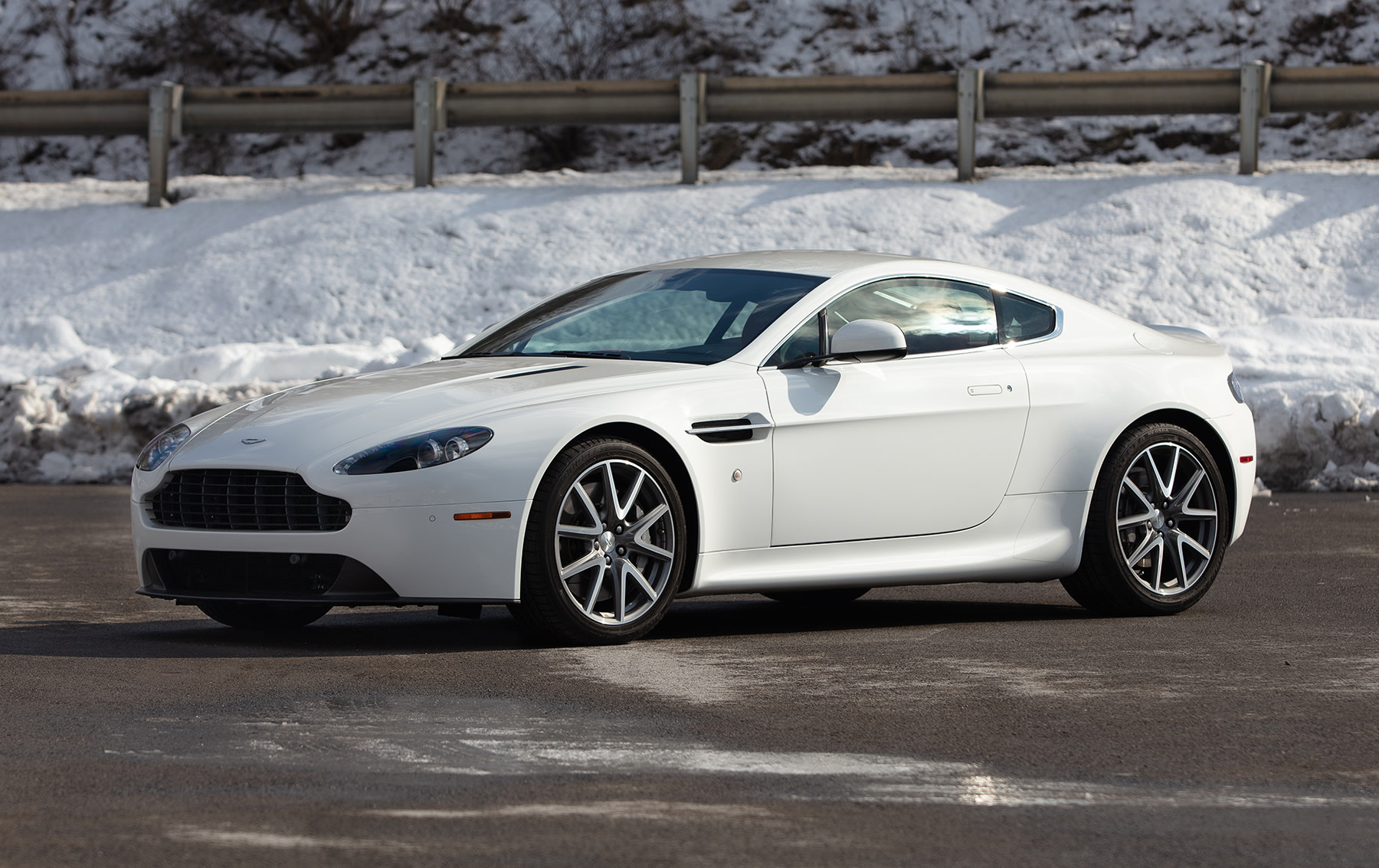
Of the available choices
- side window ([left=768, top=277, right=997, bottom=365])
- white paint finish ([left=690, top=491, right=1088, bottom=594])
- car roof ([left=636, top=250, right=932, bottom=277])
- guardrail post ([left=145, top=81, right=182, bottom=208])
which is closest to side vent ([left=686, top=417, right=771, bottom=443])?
white paint finish ([left=690, top=491, right=1088, bottom=594])

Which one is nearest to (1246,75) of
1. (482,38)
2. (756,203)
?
(756,203)

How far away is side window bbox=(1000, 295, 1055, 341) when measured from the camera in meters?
7.62

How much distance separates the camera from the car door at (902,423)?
22.5ft

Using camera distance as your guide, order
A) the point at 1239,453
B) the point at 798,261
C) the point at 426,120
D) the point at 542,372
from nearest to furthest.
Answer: the point at 542,372
the point at 798,261
the point at 1239,453
the point at 426,120

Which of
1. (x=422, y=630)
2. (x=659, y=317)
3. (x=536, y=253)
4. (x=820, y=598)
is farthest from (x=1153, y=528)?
(x=536, y=253)

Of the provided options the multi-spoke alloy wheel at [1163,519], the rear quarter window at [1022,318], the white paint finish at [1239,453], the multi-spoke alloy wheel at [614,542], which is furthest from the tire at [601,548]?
the white paint finish at [1239,453]

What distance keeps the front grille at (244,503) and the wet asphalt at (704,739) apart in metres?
0.44

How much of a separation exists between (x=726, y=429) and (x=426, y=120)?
499 inches

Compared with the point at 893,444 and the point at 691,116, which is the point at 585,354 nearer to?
the point at 893,444

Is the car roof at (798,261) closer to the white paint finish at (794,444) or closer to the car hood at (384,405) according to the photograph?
the white paint finish at (794,444)

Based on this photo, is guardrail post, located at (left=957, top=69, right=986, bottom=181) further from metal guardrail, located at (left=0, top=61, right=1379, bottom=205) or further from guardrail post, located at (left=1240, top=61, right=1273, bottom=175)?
guardrail post, located at (left=1240, top=61, right=1273, bottom=175)

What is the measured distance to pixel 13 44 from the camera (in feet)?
89.7

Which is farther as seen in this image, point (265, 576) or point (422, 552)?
point (265, 576)

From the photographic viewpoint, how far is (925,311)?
7.46m
